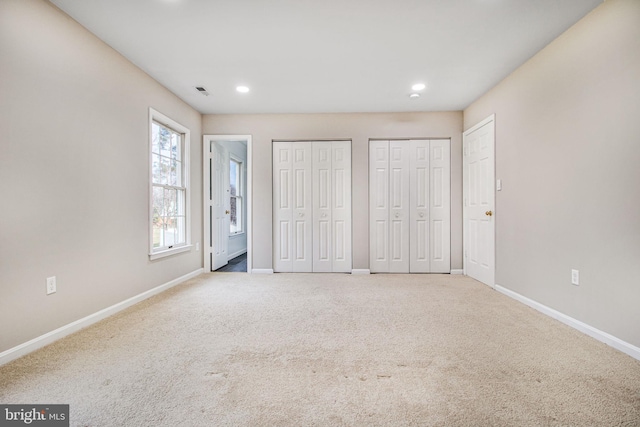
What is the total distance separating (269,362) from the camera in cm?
173

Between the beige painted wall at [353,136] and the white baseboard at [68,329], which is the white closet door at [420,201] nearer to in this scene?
the beige painted wall at [353,136]

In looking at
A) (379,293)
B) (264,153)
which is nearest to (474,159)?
(379,293)

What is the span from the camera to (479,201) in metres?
3.73

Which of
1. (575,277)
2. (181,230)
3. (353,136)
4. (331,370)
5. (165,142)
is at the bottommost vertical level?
(331,370)

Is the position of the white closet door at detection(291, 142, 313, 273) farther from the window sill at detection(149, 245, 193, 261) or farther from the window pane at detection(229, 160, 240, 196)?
the window pane at detection(229, 160, 240, 196)

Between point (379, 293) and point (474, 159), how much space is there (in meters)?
2.32

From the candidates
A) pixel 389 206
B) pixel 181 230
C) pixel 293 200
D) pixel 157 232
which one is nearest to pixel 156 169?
pixel 157 232

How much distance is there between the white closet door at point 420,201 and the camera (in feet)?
13.9

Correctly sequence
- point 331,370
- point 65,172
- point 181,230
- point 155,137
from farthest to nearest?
point 181,230
point 155,137
point 65,172
point 331,370

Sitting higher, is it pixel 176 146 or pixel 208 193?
pixel 176 146

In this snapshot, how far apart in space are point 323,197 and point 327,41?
7.42 ft

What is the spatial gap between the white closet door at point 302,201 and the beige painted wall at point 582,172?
2602mm

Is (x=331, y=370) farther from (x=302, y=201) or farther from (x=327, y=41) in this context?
(x=302, y=201)

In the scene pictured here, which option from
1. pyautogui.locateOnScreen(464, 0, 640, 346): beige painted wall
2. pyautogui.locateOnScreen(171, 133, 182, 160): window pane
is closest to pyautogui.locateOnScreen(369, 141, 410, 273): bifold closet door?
pyautogui.locateOnScreen(464, 0, 640, 346): beige painted wall
